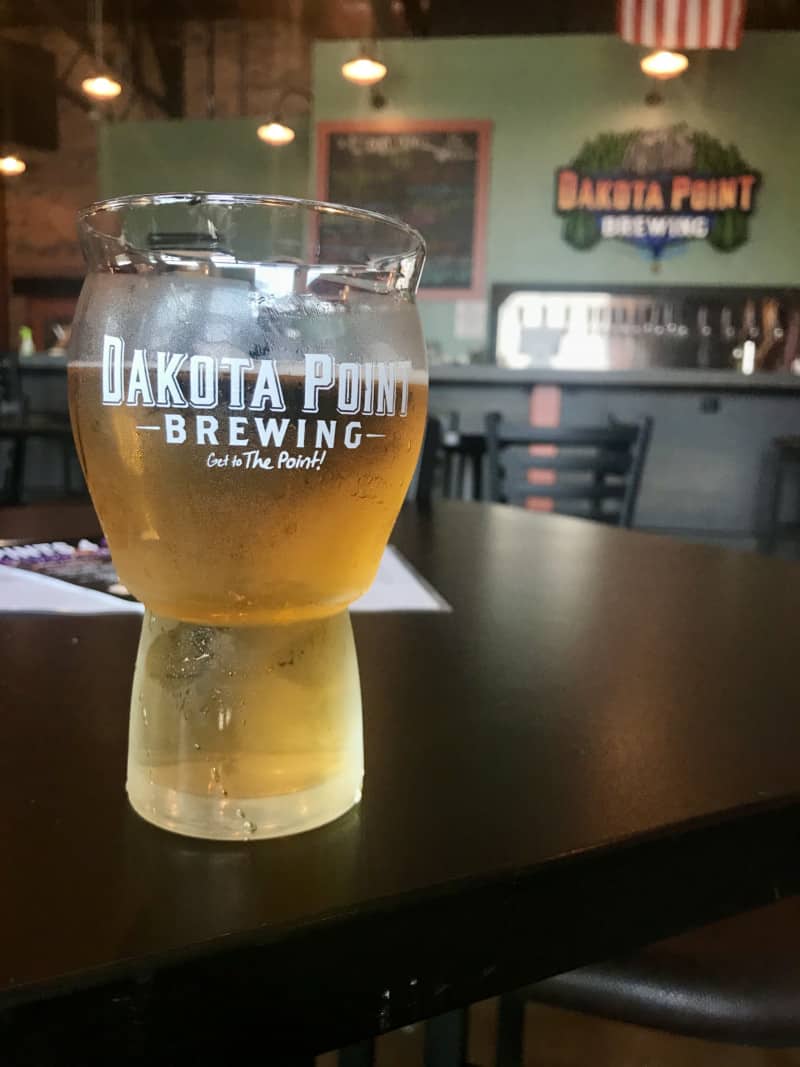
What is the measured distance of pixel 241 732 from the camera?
320 mm

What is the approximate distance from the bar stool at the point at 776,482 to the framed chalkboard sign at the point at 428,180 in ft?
9.43

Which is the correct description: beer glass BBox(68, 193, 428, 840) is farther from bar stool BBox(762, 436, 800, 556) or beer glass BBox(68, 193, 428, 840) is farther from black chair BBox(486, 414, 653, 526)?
bar stool BBox(762, 436, 800, 556)

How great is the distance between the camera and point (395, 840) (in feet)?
0.99

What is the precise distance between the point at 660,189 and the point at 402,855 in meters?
5.36

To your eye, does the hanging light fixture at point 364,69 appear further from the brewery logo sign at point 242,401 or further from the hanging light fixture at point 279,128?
the brewery logo sign at point 242,401

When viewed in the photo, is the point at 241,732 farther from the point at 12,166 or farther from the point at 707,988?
the point at 12,166

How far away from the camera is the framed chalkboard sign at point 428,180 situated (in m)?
5.16

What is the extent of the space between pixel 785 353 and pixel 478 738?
5.35 m

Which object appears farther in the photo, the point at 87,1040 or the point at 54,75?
the point at 54,75

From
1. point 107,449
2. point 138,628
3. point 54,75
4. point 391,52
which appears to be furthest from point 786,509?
point 54,75

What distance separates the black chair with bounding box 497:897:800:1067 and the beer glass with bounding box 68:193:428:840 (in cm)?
33

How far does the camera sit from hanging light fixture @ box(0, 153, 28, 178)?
6527 millimetres

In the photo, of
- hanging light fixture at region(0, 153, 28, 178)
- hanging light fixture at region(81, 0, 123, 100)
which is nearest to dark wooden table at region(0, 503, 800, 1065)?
hanging light fixture at region(81, 0, 123, 100)

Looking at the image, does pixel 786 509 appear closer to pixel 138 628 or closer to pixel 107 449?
pixel 138 628
